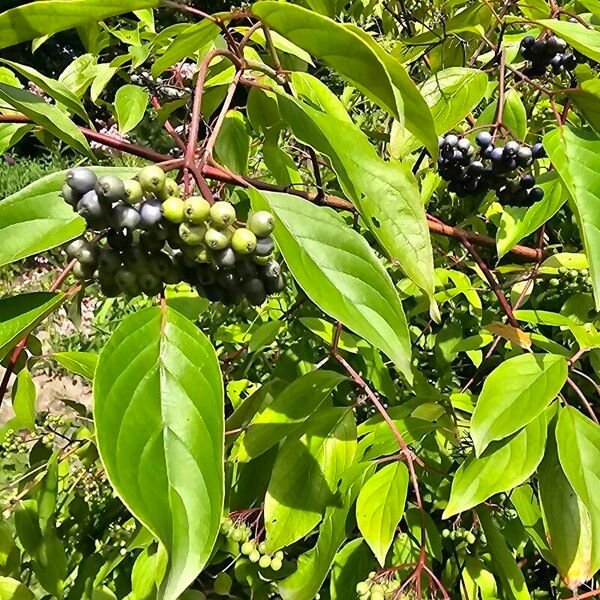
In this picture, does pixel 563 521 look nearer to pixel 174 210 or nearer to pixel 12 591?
pixel 174 210

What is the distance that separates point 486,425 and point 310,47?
50 cm

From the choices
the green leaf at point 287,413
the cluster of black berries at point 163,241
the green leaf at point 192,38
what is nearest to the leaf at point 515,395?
the green leaf at point 287,413

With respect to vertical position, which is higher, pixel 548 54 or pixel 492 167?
pixel 548 54

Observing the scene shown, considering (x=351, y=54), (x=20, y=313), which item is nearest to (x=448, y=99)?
(x=351, y=54)

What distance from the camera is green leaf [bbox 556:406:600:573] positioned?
769mm

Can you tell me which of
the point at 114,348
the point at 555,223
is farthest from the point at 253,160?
the point at 114,348

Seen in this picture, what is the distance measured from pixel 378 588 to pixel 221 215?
63cm

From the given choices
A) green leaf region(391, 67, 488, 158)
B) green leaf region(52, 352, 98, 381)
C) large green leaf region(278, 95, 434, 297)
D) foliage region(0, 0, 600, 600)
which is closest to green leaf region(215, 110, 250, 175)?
foliage region(0, 0, 600, 600)

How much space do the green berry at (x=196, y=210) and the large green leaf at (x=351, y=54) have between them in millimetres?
180

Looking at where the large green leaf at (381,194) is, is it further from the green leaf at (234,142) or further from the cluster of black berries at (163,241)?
the green leaf at (234,142)

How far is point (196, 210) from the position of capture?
566 millimetres

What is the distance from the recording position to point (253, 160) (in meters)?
2.19

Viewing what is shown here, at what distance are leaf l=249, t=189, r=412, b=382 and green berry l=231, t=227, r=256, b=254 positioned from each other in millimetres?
32

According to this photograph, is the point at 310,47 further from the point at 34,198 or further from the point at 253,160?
the point at 253,160
